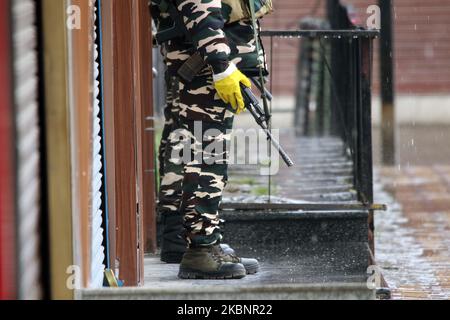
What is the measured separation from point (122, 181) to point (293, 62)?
15236mm

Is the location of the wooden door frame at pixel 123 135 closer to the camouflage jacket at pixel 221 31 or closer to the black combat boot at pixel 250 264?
the camouflage jacket at pixel 221 31

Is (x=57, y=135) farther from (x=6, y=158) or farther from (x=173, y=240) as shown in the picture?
(x=173, y=240)

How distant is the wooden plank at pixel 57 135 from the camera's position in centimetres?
347

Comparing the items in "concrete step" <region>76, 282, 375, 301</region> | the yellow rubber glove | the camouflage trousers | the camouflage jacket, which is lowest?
"concrete step" <region>76, 282, 375, 301</region>

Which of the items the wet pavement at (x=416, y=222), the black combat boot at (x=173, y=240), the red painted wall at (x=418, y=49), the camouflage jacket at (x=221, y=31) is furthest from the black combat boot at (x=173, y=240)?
the red painted wall at (x=418, y=49)

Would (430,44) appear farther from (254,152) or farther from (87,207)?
(87,207)

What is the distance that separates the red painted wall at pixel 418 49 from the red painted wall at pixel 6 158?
54.5 ft

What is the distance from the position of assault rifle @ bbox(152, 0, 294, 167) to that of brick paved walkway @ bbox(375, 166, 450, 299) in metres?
1.35

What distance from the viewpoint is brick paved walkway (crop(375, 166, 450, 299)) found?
6.50 metres

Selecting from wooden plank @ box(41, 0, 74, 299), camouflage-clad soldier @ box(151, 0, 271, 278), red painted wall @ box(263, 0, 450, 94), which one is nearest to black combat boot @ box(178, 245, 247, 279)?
camouflage-clad soldier @ box(151, 0, 271, 278)

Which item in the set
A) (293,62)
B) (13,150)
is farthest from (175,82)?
(293,62)

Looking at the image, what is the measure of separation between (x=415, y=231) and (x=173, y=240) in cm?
303

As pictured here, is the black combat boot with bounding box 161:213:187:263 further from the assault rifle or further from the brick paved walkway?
the brick paved walkway

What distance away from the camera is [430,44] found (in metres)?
20.1
